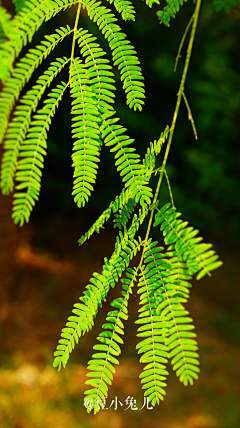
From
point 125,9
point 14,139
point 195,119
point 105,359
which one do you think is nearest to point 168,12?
point 125,9

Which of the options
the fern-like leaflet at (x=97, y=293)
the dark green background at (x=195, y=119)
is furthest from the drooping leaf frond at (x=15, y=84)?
the dark green background at (x=195, y=119)

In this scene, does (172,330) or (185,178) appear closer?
(172,330)

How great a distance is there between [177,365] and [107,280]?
286 millimetres

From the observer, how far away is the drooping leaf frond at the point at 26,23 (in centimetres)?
92

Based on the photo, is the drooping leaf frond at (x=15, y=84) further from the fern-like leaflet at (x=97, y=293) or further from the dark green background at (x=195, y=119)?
the dark green background at (x=195, y=119)

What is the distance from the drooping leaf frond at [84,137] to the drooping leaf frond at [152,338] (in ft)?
0.89

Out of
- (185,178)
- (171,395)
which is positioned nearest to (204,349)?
(171,395)

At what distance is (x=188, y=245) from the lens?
0.95m

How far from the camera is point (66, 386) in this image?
4.44m

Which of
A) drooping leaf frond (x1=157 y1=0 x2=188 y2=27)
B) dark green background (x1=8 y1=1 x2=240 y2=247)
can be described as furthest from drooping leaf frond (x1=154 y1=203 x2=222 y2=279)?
dark green background (x1=8 y1=1 x2=240 y2=247)

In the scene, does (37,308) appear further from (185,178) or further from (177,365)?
(177,365)

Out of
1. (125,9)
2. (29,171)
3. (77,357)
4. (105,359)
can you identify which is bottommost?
(105,359)

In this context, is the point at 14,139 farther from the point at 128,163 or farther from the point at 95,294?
the point at 95,294

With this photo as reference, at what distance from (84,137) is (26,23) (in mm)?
328
